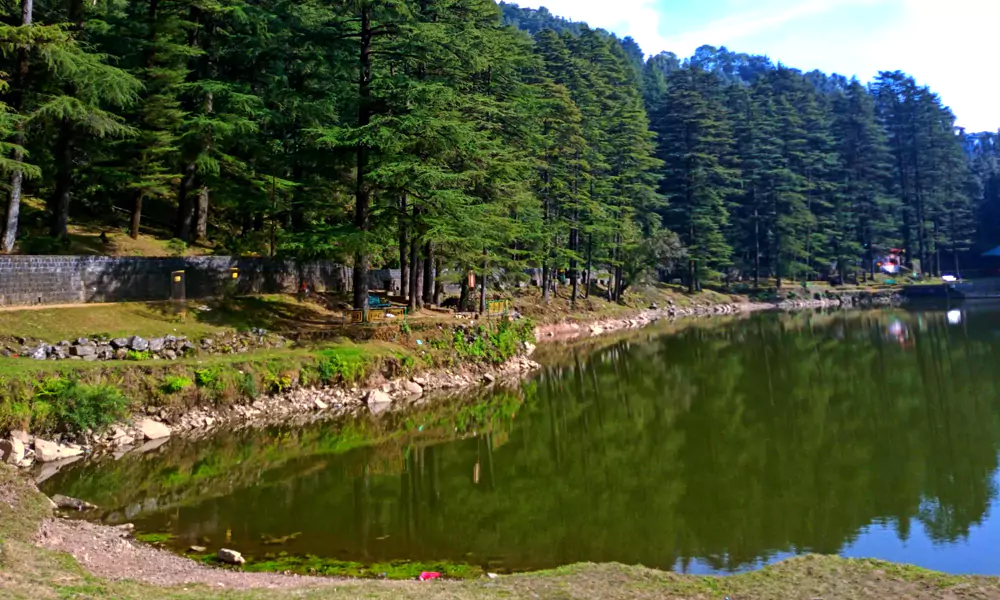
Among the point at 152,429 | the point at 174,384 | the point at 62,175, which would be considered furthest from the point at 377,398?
the point at 62,175

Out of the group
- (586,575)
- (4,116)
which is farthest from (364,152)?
(586,575)

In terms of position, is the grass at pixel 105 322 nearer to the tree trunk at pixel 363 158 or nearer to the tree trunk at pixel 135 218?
the tree trunk at pixel 363 158

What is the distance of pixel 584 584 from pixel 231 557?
5.70 m

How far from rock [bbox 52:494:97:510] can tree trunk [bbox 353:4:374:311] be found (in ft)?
49.6

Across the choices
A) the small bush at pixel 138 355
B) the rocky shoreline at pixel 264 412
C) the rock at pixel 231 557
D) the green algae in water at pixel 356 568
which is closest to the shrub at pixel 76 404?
the rocky shoreline at pixel 264 412

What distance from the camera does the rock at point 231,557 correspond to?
1069 cm

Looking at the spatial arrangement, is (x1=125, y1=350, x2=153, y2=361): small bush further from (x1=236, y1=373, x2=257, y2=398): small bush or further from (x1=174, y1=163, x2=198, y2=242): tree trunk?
(x1=174, y1=163, x2=198, y2=242): tree trunk

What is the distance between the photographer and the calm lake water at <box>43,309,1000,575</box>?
11.7 metres

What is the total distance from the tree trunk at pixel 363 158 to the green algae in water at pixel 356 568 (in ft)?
56.8

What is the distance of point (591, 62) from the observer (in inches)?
2859

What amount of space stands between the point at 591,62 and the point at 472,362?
5257 centimetres

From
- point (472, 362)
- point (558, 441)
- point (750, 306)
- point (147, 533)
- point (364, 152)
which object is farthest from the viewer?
point (750, 306)

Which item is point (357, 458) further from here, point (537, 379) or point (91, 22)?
point (91, 22)

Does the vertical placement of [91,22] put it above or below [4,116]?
above
